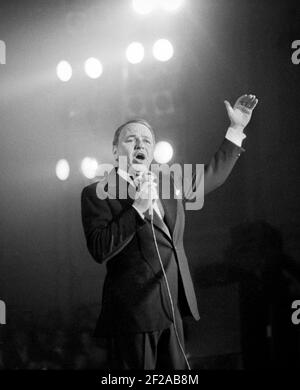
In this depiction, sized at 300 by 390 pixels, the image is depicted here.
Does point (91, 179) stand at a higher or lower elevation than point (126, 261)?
higher

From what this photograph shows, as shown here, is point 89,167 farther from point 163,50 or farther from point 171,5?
point 171,5

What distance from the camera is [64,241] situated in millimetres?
1748

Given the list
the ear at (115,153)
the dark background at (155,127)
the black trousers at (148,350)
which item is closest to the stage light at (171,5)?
the dark background at (155,127)

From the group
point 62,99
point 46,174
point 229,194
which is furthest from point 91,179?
point 229,194

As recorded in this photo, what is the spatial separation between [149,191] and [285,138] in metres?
0.48

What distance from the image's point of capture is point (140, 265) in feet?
5.29

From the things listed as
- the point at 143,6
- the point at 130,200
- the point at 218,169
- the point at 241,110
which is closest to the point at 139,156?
the point at 130,200

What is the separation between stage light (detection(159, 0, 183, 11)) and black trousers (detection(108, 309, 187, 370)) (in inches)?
39.8

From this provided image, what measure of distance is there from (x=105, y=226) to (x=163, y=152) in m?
0.31

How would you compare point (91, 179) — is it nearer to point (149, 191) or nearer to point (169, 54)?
point (149, 191)

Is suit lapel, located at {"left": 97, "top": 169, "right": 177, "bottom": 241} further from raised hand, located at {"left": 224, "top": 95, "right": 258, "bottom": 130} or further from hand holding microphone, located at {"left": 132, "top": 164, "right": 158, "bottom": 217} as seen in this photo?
raised hand, located at {"left": 224, "top": 95, "right": 258, "bottom": 130}

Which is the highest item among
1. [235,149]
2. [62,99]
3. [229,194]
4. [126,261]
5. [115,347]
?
[62,99]

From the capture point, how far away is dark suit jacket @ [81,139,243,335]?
1.59 meters

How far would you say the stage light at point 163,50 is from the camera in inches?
70.2
